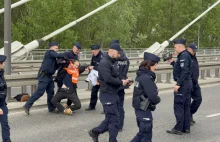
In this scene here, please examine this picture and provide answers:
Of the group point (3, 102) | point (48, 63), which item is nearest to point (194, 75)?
point (48, 63)

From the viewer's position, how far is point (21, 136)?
8164mm

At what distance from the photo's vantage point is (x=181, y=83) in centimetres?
847

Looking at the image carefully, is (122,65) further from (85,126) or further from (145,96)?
(145,96)

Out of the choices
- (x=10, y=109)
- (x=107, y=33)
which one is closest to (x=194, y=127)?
(x=10, y=109)

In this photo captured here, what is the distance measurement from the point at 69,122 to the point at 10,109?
190cm

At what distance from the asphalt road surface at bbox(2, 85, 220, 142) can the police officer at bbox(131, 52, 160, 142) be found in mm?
1554

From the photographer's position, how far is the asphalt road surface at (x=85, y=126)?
8164mm

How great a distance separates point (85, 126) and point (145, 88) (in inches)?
124

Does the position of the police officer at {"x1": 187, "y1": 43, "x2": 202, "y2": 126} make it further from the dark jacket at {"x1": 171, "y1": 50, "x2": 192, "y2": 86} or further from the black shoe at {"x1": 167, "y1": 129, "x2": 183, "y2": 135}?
the black shoe at {"x1": 167, "y1": 129, "x2": 183, "y2": 135}

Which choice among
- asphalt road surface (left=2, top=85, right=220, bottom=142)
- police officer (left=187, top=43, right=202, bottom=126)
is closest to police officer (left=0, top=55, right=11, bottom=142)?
asphalt road surface (left=2, top=85, right=220, bottom=142)

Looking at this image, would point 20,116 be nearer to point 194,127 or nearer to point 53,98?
point 53,98

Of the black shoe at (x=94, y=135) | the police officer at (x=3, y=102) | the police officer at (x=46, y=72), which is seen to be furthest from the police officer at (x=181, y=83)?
the police officer at (x=3, y=102)

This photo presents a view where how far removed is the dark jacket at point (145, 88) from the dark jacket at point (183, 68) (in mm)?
2049

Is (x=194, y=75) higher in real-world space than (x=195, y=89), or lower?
higher
